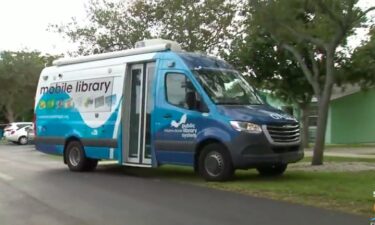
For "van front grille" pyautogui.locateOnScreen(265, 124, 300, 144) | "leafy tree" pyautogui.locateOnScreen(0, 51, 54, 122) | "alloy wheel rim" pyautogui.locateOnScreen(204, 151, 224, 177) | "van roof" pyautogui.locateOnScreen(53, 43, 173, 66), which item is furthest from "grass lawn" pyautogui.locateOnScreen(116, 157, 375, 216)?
"leafy tree" pyautogui.locateOnScreen(0, 51, 54, 122)

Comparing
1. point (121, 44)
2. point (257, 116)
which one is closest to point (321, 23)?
point (257, 116)

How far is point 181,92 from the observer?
13297 millimetres

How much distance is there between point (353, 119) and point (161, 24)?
14808 millimetres

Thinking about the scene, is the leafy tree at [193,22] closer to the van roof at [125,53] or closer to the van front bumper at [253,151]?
the van roof at [125,53]

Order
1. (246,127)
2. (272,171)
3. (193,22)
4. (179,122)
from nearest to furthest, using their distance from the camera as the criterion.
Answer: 1. (246,127)
2. (179,122)
3. (272,171)
4. (193,22)

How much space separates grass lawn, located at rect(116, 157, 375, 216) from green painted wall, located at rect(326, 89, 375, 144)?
797 inches

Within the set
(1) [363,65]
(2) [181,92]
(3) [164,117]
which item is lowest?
(3) [164,117]

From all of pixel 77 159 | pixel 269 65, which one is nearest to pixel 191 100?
pixel 77 159

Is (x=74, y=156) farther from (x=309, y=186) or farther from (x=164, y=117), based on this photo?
(x=309, y=186)

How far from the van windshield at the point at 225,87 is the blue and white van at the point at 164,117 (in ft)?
0.09

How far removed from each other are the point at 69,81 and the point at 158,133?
375 cm

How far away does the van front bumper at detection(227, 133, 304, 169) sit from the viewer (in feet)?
39.9

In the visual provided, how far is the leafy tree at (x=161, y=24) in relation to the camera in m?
23.4

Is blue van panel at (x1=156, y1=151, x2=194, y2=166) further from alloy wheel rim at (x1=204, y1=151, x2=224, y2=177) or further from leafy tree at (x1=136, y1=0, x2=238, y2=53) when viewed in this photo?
leafy tree at (x1=136, y1=0, x2=238, y2=53)
